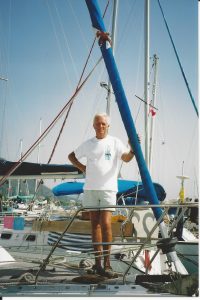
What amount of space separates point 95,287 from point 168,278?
22.2 inches

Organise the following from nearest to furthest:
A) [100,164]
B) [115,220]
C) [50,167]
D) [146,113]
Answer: [100,164] < [115,220] < [50,167] < [146,113]

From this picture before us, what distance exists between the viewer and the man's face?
10.2 feet

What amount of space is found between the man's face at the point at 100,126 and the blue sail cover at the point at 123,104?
23cm

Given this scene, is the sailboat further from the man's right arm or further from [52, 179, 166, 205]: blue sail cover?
[52, 179, 166, 205]: blue sail cover

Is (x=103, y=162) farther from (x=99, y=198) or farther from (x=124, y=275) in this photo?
(x=124, y=275)

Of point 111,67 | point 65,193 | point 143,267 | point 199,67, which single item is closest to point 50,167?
point 65,193

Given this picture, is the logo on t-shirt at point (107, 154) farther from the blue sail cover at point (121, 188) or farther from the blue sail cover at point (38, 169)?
the blue sail cover at point (121, 188)

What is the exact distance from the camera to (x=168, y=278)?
2.42m

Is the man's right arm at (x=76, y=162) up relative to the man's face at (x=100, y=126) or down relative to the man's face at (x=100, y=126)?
down

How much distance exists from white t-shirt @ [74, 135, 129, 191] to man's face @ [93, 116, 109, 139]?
0.05m

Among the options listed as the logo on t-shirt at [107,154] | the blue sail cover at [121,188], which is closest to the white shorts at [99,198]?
the logo on t-shirt at [107,154]

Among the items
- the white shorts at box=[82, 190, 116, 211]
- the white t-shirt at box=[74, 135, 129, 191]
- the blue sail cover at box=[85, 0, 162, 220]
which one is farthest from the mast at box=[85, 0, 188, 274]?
the white shorts at box=[82, 190, 116, 211]

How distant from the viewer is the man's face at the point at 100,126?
10.2ft

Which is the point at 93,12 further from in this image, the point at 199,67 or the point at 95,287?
the point at 95,287
